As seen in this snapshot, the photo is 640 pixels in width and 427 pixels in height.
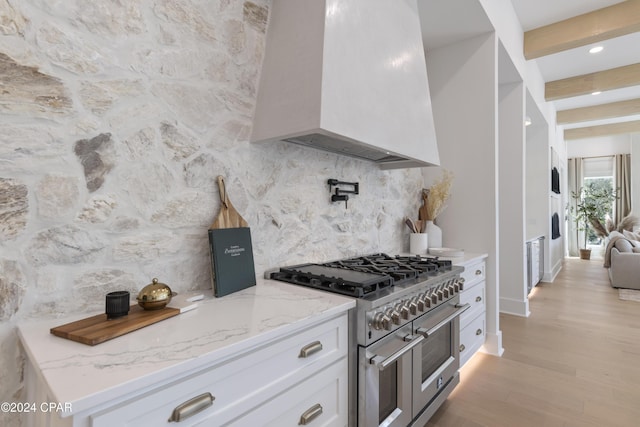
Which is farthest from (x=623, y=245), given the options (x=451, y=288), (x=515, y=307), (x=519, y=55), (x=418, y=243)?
(x=451, y=288)

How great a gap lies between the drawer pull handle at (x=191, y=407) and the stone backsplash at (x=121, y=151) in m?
0.58

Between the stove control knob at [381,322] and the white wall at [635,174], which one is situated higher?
the white wall at [635,174]

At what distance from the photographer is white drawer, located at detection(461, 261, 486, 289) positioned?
2418 mm

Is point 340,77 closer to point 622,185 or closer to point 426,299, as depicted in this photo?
point 426,299

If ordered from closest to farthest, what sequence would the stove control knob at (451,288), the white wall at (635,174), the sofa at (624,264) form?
the stove control knob at (451,288) → the sofa at (624,264) → the white wall at (635,174)

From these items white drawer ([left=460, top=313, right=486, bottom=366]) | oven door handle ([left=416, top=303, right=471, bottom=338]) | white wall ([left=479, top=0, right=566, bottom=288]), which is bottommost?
white drawer ([left=460, top=313, right=486, bottom=366])

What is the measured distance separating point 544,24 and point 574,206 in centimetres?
740

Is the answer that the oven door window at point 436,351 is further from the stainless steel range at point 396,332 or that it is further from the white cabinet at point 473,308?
the white cabinet at point 473,308

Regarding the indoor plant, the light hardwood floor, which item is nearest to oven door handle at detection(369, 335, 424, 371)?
the light hardwood floor

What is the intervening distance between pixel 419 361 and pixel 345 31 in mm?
1670

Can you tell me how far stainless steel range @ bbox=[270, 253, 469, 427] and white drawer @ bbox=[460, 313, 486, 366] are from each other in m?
0.32

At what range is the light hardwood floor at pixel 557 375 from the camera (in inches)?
77.6

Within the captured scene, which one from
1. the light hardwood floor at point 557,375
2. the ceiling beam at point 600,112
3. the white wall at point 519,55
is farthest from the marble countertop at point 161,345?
the ceiling beam at point 600,112

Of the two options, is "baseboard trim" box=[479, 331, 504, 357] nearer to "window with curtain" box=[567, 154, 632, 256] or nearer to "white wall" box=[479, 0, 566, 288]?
"white wall" box=[479, 0, 566, 288]
